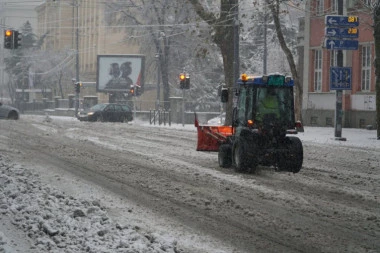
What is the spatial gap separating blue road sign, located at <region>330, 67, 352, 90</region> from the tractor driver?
40.8ft

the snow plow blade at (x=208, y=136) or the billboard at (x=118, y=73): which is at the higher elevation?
the billboard at (x=118, y=73)

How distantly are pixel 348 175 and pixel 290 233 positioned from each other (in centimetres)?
676

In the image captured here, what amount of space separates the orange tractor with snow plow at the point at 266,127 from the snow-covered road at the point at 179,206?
1.21 ft

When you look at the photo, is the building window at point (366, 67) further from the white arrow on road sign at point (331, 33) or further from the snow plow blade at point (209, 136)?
the snow plow blade at point (209, 136)

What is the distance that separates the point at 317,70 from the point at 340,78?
14398mm

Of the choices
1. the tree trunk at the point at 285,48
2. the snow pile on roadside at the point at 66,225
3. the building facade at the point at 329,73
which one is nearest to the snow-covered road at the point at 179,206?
the snow pile on roadside at the point at 66,225

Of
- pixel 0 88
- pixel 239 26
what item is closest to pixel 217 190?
pixel 239 26

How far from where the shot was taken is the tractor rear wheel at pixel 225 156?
1566 centimetres

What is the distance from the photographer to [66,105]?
251ft

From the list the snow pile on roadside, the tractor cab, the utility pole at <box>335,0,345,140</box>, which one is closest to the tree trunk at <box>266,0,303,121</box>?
the utility pole at <box>335,0,345,140</box>

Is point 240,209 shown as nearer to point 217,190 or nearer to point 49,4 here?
point 217,190

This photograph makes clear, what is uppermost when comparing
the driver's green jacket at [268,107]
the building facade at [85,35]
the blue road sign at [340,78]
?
the building facade at [85,35]

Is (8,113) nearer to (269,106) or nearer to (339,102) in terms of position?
(339,102)

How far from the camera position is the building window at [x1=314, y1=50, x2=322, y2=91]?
4059 centimetres
